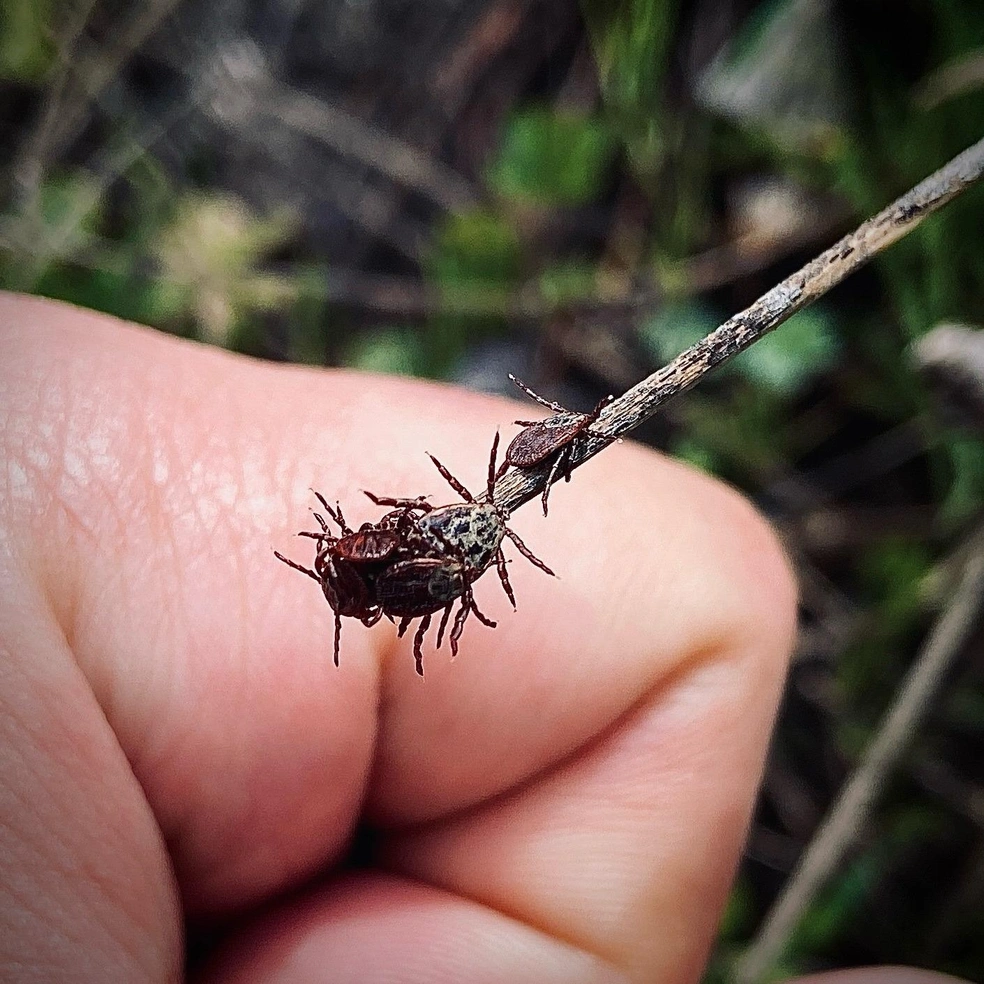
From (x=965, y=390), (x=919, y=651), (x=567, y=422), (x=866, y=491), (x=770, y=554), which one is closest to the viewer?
(x=567, y=422)

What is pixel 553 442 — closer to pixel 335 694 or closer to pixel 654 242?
pixel 335 694

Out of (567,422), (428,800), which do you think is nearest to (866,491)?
(428,800)

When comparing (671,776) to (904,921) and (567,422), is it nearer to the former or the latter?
(567,422)

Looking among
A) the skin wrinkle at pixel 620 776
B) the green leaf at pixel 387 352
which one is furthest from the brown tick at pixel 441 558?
the green leaf at pixel 387 352

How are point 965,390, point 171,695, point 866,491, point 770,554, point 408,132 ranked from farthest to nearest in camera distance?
1. point 408,132
2. point 866,491
3. point 965,390
4. point 770,554
5. point 171,695

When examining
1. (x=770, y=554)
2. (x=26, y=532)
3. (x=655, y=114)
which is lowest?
(x=770, y=554)

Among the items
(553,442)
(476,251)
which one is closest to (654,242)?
(476,251)

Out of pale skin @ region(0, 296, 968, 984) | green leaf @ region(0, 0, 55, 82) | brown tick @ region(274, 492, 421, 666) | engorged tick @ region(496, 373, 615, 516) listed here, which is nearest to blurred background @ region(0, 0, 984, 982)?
green leaf @ region(0, 0, 55, 82)
